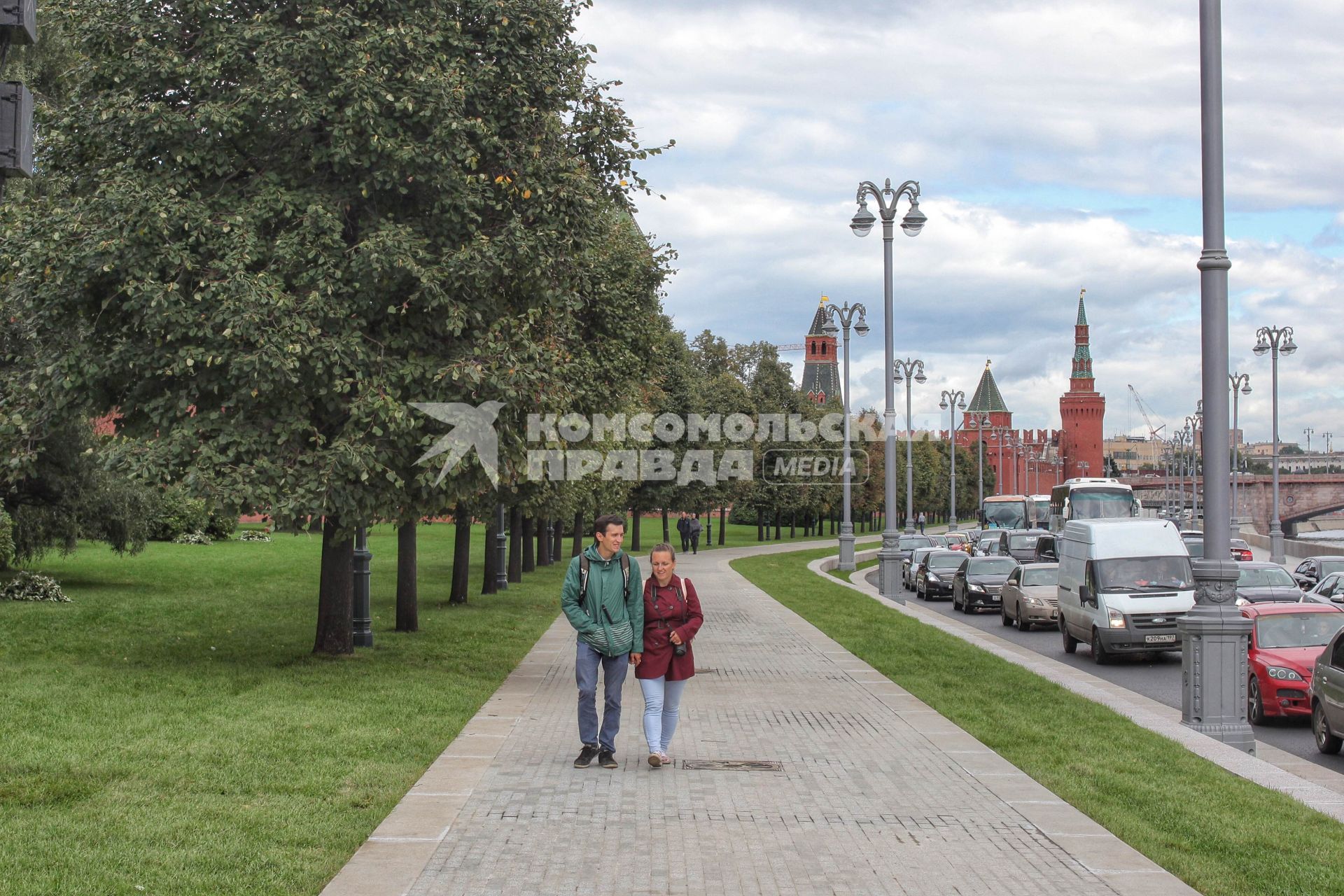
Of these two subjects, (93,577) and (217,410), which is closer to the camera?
(217,410)

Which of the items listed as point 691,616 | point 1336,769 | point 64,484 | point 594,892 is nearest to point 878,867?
point 594,892

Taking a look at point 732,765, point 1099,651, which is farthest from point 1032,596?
point 732,765

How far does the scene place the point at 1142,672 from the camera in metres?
20.0

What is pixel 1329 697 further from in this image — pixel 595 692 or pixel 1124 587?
pixel 1124 587

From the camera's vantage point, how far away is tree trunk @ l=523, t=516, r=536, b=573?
133ft

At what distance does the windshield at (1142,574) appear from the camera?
21.5 m

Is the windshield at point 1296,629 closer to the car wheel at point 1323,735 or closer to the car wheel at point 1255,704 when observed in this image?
the car wheel at point 1255,704

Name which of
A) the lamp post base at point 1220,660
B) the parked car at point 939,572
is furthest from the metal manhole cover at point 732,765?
the parked car at point 939,572

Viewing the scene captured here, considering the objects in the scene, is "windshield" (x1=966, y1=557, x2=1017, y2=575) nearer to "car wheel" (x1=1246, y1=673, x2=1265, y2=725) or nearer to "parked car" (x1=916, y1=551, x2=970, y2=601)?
"parked car" (x1=916, y1=551, x2=970, y2=601)

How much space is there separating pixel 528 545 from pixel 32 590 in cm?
1826

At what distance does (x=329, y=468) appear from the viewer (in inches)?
547

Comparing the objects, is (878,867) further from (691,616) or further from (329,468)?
(329,468)

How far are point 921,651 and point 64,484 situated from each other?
15.9 m

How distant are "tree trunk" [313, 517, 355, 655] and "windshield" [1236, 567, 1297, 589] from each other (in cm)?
1693
